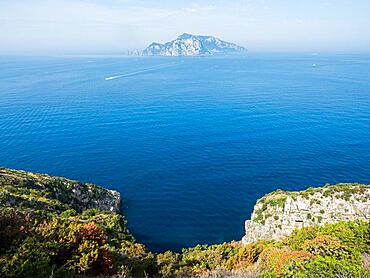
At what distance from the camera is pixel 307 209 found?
43.4 m

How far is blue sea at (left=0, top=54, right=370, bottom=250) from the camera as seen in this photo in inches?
2591

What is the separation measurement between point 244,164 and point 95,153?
43.4 meters

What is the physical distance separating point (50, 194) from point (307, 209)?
134 ft

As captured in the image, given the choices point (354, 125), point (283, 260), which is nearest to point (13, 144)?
point (283, 260)

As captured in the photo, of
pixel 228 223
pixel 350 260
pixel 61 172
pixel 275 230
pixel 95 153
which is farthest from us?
pixel 95 153

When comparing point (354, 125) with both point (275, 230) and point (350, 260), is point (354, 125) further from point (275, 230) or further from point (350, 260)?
point (350, 260)

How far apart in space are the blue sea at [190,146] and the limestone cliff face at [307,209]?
11313 mm

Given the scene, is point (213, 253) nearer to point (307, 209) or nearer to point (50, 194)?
point (307, 209)

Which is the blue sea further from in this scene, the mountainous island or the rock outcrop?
the mountainous island

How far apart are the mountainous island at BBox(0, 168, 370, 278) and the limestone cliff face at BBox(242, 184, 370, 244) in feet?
0.39

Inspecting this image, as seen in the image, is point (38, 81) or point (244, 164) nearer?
point (244, 164)

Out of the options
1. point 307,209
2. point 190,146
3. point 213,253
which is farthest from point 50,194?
point 190,146

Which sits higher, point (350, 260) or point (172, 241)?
point (350, 260)

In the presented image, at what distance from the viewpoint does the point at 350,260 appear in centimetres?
1888
